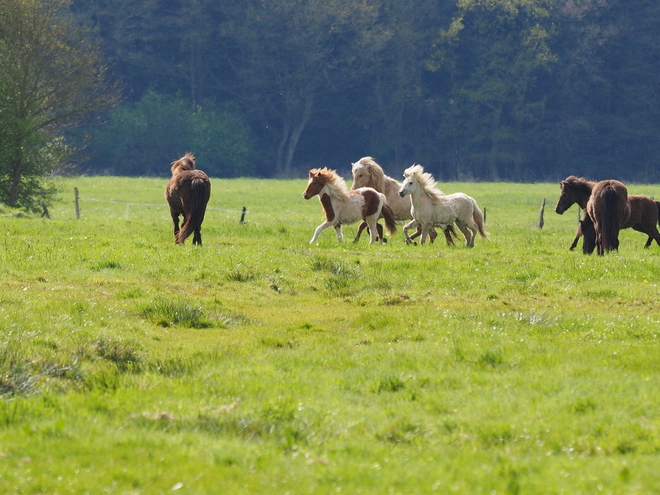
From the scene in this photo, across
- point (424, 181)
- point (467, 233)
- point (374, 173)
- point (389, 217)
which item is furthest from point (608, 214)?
point (374, 173)

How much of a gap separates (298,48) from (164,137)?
1315 cm

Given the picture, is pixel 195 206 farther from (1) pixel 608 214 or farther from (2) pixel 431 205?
(1) pixel 608 214

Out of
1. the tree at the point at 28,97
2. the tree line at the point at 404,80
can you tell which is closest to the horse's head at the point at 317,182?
the tree at the point at 28,97

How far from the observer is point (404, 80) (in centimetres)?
8350

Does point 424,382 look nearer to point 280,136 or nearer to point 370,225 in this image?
point 370,225

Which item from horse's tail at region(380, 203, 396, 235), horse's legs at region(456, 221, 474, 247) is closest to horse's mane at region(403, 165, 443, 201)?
horse's legs at region(456, 221, 474, 247)

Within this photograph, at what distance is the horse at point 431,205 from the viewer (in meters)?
21.8

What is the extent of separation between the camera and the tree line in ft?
268

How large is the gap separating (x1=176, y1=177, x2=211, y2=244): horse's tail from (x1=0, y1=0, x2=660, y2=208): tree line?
61499 mm

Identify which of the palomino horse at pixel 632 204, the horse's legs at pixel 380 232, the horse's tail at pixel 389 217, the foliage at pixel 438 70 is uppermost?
the foliage at pixel 438 70

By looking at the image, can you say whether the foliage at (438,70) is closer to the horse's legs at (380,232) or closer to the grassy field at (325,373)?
the horse's legs at (380,232)

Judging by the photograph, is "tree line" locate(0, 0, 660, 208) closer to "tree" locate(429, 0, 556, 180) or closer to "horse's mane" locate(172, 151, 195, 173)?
"tree" locate(429, 0, 556, 180)

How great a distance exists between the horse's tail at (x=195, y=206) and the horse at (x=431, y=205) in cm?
428

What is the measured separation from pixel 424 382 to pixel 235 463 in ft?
9.74
